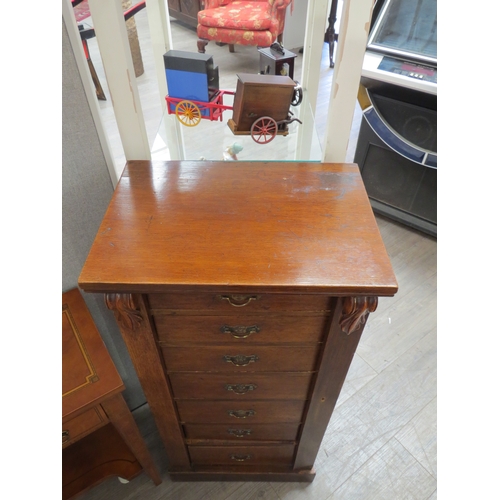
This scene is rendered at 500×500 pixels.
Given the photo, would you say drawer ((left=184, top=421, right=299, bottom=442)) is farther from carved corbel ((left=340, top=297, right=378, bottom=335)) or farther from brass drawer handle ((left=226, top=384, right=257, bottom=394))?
carved corbel ((left=340, top=297, right=378, bottom=335))

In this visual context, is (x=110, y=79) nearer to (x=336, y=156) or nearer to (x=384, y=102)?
(x=336, y=156)

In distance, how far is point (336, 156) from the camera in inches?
33.7

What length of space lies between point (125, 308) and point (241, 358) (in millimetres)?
285

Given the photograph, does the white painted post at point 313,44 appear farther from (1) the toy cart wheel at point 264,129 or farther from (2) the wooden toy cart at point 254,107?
(1) the toy cart wheel at point 264,129

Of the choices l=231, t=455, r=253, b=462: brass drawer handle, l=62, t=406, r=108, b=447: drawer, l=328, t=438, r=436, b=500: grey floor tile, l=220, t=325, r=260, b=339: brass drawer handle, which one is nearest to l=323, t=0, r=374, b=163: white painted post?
l=220, t=325, r=260, b=339: brass drawer handle

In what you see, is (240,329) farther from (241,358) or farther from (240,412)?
(240,412)

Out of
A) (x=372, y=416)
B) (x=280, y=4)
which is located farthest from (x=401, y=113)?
(x=372, y=416)

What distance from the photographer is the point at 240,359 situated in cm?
78

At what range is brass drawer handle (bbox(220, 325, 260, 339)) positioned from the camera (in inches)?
27.9

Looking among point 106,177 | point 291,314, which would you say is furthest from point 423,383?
point 106,177

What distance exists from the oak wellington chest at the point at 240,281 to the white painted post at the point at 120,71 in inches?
2.4

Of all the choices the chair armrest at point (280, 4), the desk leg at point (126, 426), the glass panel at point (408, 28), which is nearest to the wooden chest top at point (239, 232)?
the desk leg at point (126, 426)

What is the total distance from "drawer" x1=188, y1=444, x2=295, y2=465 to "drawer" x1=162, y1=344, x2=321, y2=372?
413mm

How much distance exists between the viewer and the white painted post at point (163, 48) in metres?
1.00
